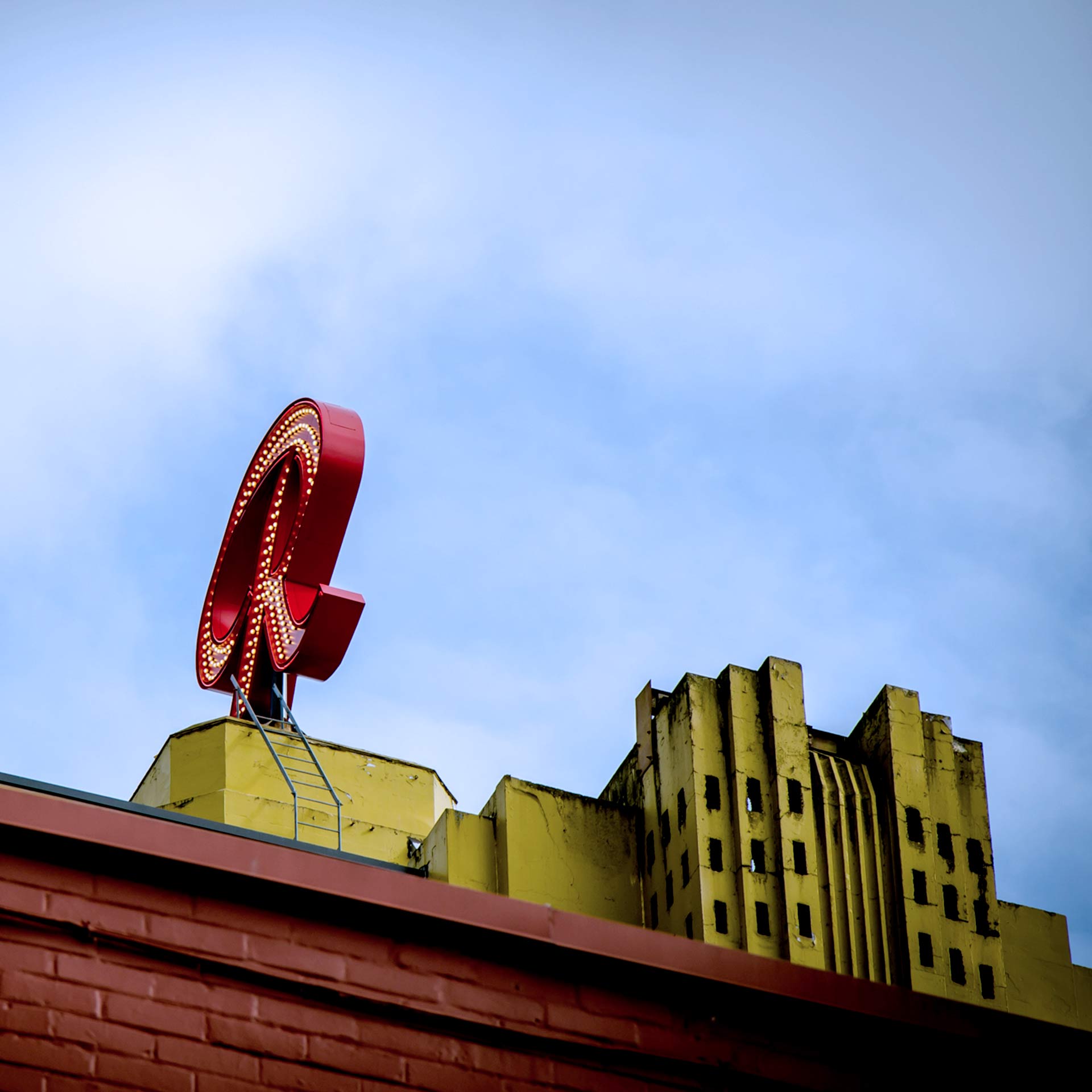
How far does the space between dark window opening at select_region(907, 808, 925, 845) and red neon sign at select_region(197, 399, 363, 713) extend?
17.3ft

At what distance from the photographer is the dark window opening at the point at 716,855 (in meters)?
12.2

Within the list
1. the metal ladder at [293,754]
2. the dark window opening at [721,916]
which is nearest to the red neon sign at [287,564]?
the metal ladder at [293,754]

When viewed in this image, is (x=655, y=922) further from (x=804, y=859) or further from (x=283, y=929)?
(x=283, y=929)

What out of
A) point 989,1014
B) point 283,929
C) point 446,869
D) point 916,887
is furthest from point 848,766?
point 283,929

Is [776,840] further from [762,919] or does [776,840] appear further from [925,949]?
[925,949]

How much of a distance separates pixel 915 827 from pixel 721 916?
1.82 meters

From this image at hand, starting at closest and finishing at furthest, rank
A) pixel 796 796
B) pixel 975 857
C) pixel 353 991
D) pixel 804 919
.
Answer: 1. pixel 353 991
2. pixel 804 919
3. pixel 796 796
4. pixel 975 857

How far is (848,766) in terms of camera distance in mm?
13047

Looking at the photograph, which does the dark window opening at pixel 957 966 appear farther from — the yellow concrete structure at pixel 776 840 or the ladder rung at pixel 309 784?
the ladder rung at pixel 309 784

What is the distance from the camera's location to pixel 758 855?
12.2 m

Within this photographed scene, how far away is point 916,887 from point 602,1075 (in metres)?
5.79

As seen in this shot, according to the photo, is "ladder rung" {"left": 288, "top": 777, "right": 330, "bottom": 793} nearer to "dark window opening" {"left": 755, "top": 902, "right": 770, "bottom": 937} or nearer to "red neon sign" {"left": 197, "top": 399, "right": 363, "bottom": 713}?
"red neon sign" {"left": 197, "top": 399, "right": 363, "bottom": 713}

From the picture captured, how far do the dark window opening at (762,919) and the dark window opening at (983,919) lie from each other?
1.66m

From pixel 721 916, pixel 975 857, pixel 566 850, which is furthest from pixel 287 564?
pixel 975 857
